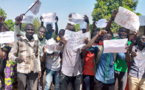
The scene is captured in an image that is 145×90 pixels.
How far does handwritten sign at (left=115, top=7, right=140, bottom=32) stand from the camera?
3.97 meters

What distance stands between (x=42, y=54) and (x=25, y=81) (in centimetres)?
86

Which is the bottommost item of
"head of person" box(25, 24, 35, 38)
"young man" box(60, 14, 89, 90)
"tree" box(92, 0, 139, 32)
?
"young man" box(60, 14, 89, 90)

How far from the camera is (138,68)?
4.16m

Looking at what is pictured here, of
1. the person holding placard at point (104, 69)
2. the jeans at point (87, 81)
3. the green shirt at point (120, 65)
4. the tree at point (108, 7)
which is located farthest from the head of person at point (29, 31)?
the tree at point (108, 7)

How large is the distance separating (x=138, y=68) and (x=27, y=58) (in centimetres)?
254

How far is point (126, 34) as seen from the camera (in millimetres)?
4613

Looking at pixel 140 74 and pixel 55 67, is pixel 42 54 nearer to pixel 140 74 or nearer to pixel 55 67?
pixel 55 67

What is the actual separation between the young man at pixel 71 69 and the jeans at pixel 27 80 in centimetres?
69

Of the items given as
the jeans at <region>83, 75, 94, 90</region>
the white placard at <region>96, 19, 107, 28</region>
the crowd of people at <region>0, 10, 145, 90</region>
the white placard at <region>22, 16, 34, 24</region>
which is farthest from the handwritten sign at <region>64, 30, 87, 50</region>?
the white placard at <region>96, 19, 107, 28</region>

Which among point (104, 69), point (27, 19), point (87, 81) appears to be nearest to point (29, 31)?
point (27, 19)

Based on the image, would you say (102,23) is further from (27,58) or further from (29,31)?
(27,58)

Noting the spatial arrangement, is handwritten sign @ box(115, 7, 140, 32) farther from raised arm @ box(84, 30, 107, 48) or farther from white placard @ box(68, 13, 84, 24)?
white placard @ box(68, 13, 84, 24)

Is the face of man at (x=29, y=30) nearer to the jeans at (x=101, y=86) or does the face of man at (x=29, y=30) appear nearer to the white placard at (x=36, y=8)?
the white placard at (x=36, y=8)

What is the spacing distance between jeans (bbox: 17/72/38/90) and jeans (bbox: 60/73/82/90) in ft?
2.27
